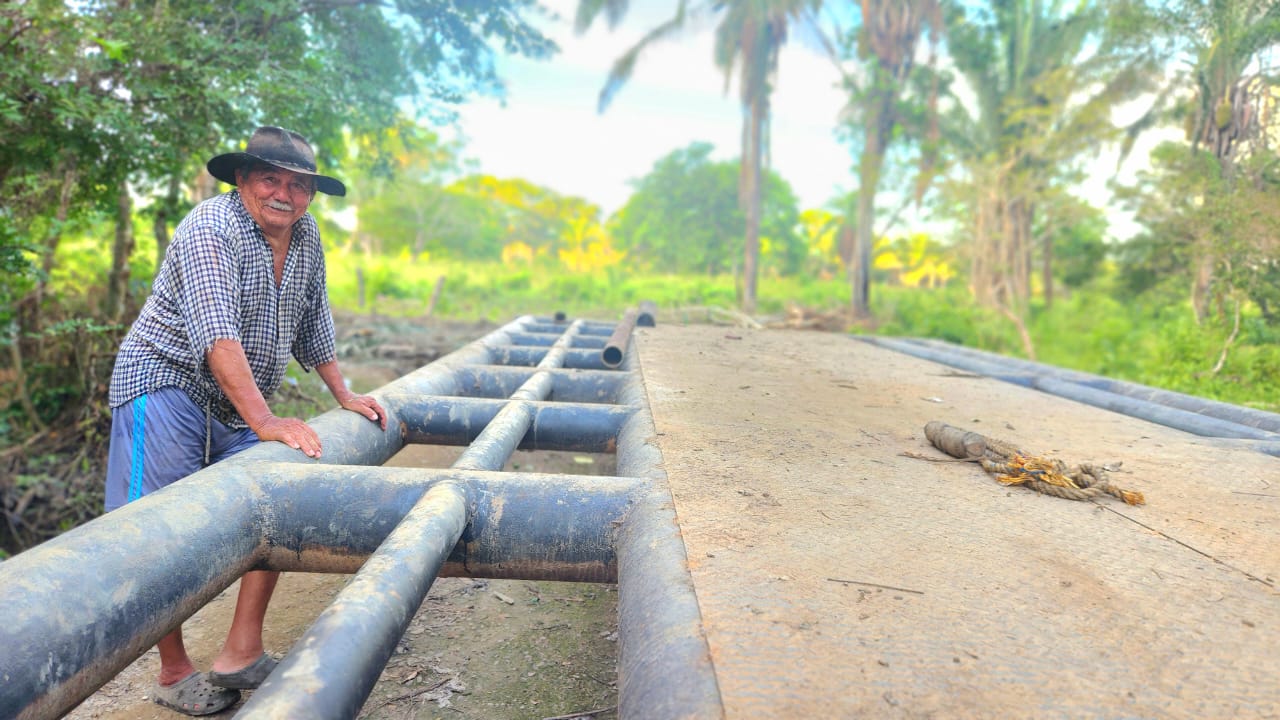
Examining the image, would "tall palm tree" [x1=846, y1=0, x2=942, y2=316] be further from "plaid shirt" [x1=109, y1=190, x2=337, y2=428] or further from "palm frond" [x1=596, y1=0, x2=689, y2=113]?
"plaid shirt" [x1=109, y1=190, x2=337, y2=428]

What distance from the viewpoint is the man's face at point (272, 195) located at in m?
2.29

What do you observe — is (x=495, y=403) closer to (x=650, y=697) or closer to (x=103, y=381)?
(x=650, y=697)

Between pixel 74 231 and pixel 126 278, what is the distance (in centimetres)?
93

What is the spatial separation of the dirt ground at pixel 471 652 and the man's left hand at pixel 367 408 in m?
0.91

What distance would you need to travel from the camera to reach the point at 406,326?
1502 centimetres

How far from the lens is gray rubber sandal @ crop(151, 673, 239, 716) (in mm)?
2186

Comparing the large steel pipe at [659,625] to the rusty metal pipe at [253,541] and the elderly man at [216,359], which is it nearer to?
the rusty metal pipe at [253,541]

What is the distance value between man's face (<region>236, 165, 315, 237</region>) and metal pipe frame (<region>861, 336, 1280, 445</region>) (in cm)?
394

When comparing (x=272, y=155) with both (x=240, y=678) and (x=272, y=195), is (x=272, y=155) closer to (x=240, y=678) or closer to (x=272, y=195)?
(x=272, y=195)

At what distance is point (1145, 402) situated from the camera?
378 cm

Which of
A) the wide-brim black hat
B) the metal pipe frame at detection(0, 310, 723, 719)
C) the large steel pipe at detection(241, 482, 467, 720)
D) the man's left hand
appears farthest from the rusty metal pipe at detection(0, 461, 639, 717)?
the wide-brim black hat

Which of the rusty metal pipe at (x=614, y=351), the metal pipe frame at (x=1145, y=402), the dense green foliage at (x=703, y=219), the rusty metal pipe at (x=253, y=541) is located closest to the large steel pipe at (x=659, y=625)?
the rusty metal pipe at (x=253, y=541)

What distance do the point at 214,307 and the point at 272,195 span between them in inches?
18.2

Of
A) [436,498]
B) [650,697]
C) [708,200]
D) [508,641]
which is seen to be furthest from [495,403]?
[708,200]
